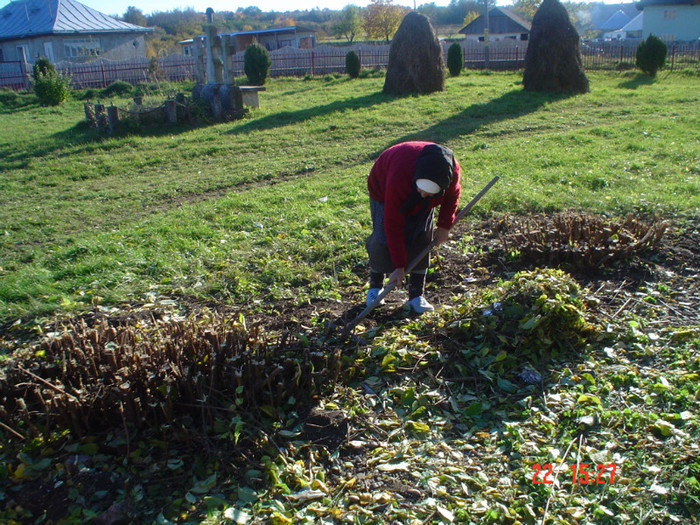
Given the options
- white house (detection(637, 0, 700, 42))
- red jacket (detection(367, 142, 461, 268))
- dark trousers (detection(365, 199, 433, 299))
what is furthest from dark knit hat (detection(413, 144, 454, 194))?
white house (detection(637, 0, 700, 42))

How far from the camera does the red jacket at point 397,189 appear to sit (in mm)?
3539

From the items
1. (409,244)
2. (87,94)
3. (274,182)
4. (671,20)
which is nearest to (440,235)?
(409,244)

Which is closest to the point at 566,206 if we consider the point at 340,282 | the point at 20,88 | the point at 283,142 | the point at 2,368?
the point at 340,282

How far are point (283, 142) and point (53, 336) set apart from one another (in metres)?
8.42

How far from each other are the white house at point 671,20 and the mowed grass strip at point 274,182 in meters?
30.9

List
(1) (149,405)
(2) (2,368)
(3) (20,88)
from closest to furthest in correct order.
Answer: (1) (149,405)
(2) (2,368)
(3) (20,88)

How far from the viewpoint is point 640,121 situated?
11.6 m

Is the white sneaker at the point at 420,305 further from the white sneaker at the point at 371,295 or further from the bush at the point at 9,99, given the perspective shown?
the bush at the point at 9,99

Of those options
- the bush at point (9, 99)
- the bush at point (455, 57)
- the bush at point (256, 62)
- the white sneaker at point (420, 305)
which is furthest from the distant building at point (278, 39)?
the white sneaker at point (420, 305)

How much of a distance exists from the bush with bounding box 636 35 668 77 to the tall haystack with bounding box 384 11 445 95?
9606mm

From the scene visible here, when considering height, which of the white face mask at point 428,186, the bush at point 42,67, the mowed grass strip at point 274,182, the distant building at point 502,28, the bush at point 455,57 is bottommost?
the mowed grass strip at point 274,182

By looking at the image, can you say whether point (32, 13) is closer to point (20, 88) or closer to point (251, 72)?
point (20, 88)

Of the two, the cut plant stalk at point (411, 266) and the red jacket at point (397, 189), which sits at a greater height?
the red jacket at point (397, 189)

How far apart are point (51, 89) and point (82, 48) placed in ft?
67.5
